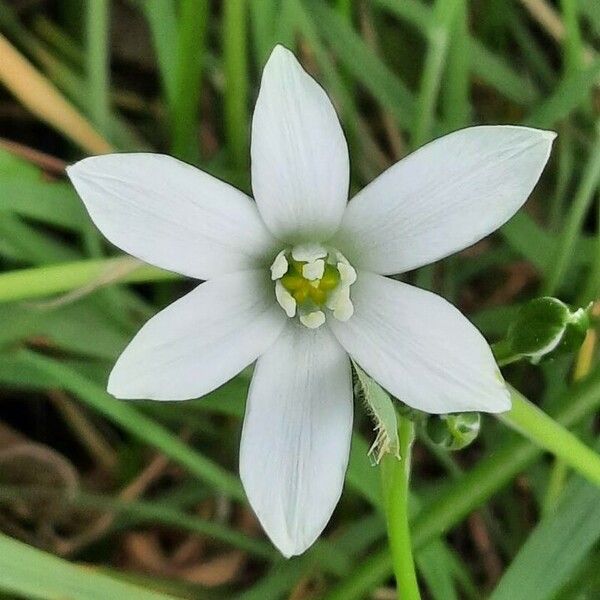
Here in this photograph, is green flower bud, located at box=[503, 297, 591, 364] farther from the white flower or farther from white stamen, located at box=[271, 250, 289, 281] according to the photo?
white stamen, located at box=[271, 250, 289, 281]

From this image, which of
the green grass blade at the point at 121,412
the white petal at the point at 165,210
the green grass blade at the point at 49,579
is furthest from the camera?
the green grass blade at the point at 121,412

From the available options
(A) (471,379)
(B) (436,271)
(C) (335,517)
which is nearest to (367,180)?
(B) (436,271)

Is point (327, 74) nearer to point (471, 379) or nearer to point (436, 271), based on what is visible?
point (436, 271)

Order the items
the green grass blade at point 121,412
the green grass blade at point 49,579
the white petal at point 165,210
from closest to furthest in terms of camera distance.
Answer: the white petal at point 165,210 < the green grass blade at point 49,579 < the green grass blade at point 121,412

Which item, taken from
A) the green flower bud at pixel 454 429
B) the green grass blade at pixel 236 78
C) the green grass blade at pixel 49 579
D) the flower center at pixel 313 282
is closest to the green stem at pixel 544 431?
the green flower bud at pixel 454 429

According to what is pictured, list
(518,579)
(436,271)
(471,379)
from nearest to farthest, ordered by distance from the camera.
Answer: (471,379)
(518,579)
(436,271)

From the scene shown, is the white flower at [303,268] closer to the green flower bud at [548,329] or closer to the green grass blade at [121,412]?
the green flower bud at [548,329]

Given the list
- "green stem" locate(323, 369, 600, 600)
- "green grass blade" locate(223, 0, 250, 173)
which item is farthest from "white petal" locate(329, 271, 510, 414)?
"green grass blade" locate(223, 0, 250, 173)
